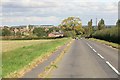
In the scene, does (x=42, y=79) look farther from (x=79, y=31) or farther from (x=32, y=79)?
(x=79, y=31)

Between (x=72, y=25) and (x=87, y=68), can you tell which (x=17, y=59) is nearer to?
(x=87, y=68)

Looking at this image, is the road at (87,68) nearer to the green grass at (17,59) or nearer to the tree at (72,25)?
the green grass at (17,59)

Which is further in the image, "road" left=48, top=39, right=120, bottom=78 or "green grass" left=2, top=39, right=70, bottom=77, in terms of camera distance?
"green grass" left=2, top=39, right=70, bottom=77

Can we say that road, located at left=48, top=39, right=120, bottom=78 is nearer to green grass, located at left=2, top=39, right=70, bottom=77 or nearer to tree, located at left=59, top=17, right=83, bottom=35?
green grass, located at left=2, top=39, right=70, bottom=77

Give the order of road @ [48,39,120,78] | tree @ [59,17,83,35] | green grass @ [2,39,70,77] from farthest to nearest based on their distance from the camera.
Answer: tree @ [59,17,83,35]
green grass @ [2,39,70,77]
road @ [48,39,120,78]

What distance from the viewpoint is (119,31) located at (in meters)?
54.7

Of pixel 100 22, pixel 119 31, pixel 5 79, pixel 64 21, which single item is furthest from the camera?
pixel 64 21

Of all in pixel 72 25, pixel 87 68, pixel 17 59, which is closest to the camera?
pixel 87 68

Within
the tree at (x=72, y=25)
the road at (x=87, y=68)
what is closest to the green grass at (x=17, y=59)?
the road at (x=87, y=68)

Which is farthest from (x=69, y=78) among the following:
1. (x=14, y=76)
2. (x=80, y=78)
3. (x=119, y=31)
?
(x=119, y=31)

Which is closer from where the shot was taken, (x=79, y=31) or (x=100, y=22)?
(x=100, y=22)

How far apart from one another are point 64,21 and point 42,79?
533 feet

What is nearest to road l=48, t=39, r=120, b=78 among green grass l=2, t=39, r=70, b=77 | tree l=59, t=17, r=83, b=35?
green grass l=2, t=39, r=70, b=77

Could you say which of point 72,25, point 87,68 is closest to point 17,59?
point 87,68
